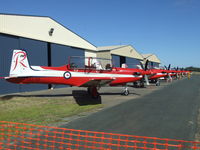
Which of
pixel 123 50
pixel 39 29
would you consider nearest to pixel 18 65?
pixel 39 29

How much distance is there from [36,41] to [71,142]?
55.5ft

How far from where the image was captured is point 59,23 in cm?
2280

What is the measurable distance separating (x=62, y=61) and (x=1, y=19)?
9104 mm

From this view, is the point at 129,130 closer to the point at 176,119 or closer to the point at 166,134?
the point at 166,134

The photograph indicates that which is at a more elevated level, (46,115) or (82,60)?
(82,60)

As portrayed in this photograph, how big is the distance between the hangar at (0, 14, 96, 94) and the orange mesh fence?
12.2 metres

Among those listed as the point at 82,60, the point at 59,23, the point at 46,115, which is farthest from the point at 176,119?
the point at 59,23

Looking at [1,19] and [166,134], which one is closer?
[166,134]

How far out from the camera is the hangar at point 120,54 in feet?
120

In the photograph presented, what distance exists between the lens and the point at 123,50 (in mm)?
41656

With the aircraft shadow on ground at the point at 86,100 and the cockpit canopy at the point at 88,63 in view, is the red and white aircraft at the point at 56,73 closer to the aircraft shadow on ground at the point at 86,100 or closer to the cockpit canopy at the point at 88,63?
the cockpit canopy at the point at 88,63

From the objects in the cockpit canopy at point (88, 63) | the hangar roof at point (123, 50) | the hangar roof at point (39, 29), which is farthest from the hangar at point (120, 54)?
the cockpit canopy at point (88, 63)

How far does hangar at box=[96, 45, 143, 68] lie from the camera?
36469 millimetres

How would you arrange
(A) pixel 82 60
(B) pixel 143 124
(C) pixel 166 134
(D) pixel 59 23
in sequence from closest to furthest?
1. (C) pixel 166 134
2. (B) pixel 143 124
3. (A) pixel 82 60
4. (D) pixel 59 23
